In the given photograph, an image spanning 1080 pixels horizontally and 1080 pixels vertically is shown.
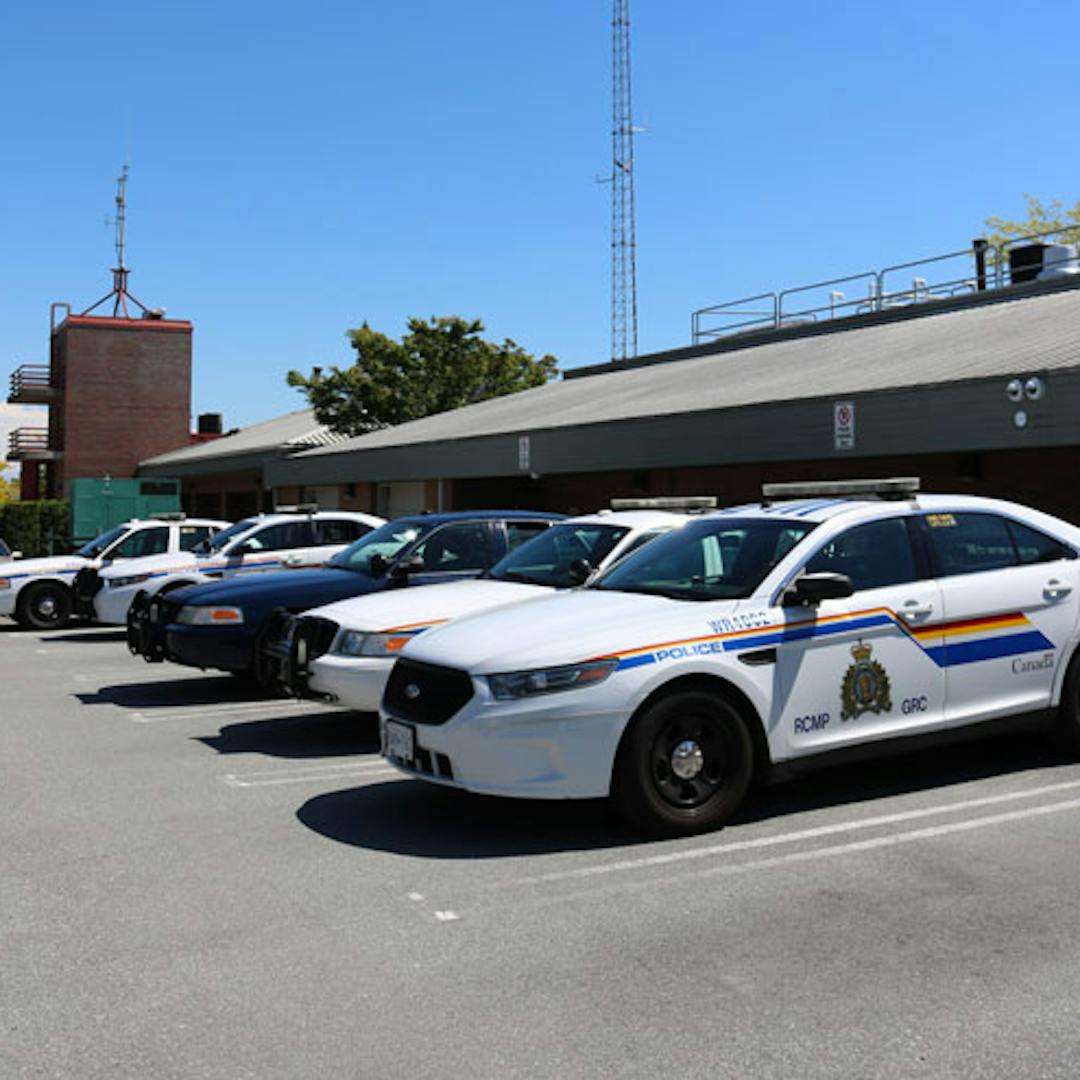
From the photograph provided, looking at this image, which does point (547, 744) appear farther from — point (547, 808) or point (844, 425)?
point (844, 425)

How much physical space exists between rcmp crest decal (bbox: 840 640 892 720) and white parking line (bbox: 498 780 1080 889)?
1.78 feet

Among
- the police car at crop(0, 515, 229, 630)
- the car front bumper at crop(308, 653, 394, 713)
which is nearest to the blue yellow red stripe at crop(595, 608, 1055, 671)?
the car front bumper at crop(308, 653, 394, 713)

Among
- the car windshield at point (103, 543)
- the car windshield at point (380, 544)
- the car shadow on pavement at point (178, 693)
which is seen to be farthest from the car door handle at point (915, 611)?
the car windshield at point (103, 543)

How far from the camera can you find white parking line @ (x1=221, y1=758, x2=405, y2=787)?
24.5 ft

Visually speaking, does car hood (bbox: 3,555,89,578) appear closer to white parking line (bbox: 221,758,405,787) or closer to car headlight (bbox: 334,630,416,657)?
car headlight (bbox: 334,630,416,657)

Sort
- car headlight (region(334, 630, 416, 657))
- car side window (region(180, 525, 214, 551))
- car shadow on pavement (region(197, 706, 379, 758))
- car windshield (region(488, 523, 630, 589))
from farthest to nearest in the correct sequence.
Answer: car side window (region(180, 525, 214, 551)), car windshield (region(488, 523, 630, 589)), car shadow on pavement (region(197, 706, 379, 758)), car headlight (region(334, 630, 416, 657))

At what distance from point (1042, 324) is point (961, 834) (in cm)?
1289

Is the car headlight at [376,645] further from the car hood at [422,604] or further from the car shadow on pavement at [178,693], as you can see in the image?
the car shadow on pavement at [178,693]

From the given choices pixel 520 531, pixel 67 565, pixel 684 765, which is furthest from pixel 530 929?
pixel 67 565

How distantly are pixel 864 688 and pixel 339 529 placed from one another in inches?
380

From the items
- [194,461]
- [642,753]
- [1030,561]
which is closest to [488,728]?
[642,753]

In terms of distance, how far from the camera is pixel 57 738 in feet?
29.8

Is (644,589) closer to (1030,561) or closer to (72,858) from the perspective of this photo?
(1030,561)

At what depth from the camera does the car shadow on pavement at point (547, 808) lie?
19.5 ft
